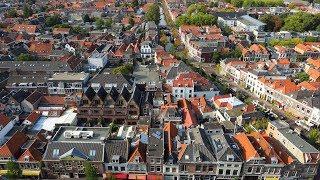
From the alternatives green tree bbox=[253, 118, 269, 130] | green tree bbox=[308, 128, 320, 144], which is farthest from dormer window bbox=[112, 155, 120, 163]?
green tree bbox=[308, 128, 320, 144]

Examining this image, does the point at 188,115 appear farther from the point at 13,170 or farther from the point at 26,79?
the point at 26,79

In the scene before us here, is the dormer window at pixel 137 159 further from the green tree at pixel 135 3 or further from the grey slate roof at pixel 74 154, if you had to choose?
the green tree at pixel 135 3

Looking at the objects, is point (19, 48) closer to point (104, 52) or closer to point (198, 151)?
point (104, 52)

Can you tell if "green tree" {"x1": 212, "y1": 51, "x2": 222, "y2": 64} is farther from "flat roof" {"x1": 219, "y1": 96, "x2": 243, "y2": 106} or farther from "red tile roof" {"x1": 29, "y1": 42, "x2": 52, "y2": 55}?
"red tile roof" {"x1": 29, "y1": 42, "x2": 52, "y2": 55}

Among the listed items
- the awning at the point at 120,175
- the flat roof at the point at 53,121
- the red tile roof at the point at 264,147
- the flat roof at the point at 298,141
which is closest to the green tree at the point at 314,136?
the flat roof at the point at 298,141

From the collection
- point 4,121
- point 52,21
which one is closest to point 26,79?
point 4,121

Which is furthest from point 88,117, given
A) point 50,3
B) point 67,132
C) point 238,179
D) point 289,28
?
point 50,3
